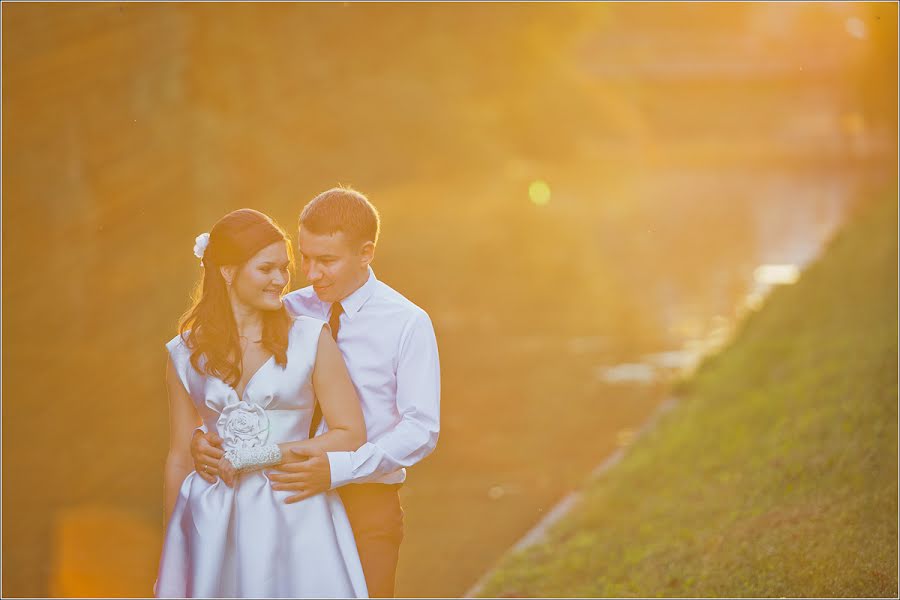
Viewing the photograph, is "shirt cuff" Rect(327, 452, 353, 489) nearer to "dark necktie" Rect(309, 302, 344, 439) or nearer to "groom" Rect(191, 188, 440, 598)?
"groom" Rect(191, 188, 440, 598)

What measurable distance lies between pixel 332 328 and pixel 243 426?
1.68ft

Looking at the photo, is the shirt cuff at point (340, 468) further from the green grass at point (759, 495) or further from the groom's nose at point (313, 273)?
the green grass at point (759, 495)

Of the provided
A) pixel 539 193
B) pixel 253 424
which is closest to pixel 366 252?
pixel 253 424

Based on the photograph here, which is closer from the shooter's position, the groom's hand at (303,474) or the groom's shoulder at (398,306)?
the groom's hand at (303,474)

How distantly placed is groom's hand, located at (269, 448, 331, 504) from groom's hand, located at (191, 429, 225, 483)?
0.58 feet

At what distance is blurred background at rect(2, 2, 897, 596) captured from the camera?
31.4 feet

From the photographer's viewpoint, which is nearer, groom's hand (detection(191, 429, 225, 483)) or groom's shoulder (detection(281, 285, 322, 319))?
groom's hand (detection(191, 429, 225, 483))

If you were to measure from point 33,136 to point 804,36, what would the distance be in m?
44.4

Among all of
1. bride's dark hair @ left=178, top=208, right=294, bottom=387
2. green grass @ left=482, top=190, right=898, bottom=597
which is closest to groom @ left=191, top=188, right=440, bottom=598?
bride's dark hair @ left=178, top=208, right=294, bottom=387

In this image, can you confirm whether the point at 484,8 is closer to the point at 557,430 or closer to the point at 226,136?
the point at 226,136

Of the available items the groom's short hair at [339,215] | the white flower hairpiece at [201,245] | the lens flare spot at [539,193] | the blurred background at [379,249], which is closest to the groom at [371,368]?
the groom's short hair at [339,215]

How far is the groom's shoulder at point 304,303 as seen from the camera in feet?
14.1

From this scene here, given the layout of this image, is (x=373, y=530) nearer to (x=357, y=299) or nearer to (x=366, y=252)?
(x=357, y=299)

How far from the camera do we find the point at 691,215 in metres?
37.8
